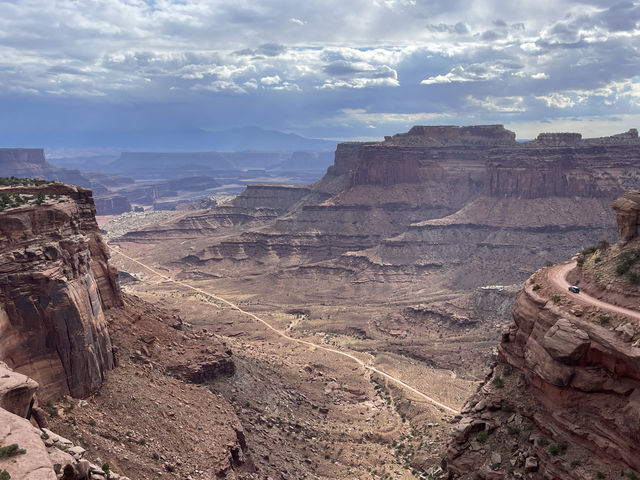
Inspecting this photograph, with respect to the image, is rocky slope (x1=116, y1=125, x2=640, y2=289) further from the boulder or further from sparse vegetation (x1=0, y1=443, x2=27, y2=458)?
sparse vegetation (x1=0, y1=443, x2=27, y2=458)

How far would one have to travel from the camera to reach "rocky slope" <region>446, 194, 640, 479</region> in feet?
78.3

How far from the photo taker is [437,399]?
214 ft

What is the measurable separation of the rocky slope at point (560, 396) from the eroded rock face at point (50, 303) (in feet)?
77.9

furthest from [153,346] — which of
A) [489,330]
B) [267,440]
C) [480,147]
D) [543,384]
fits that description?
[480,147]

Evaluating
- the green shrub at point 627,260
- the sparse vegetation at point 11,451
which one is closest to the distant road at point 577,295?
the green shrub at point 627,260

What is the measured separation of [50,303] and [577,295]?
3083 centimetres

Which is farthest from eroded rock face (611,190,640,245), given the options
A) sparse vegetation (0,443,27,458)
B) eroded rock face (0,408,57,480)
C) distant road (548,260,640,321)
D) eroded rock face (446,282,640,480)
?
sparse vegetation (0,443,27,458)

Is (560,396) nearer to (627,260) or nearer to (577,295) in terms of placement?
(577,295)

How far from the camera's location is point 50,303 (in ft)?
110

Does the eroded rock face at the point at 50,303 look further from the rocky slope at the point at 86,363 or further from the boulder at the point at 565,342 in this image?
the boulder at the point at 565,342

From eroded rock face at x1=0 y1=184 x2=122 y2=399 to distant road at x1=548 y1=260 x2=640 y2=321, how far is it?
29.9m

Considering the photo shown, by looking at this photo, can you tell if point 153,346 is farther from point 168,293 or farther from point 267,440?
point 168,293

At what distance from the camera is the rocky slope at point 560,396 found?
2388 cm

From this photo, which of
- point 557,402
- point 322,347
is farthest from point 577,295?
point 322,347
